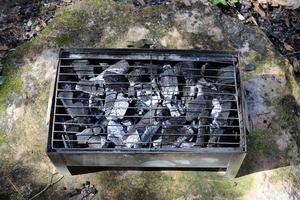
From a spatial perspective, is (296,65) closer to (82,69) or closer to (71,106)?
(82,69)

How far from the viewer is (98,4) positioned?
4.80 metres

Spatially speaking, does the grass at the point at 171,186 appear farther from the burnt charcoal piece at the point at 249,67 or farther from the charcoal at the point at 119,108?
the burnt charcoal piece at the point at 249,67

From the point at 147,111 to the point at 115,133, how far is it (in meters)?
0.33

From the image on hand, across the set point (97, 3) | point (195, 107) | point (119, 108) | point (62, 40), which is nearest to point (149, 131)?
point (119, 108)

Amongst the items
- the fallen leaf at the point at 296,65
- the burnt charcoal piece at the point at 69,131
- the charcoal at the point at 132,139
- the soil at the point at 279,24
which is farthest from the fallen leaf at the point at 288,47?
the burnt charcoal piece at the point at 69,131

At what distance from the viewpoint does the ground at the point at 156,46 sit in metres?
3.84

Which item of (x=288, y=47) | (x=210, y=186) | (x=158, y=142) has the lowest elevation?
(x=210, y=186)

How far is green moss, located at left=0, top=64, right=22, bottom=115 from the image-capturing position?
4.30m

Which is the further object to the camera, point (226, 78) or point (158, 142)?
point (226, 78)

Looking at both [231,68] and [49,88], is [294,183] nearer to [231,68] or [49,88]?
[231,68]

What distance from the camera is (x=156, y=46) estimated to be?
4.52 metres

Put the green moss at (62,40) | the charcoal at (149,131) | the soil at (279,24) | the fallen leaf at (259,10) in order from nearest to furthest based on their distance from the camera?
the charcoal at (149,131)
the green moss at (62,40)
the soil at (279,24)
the fallen leaf at (259,10)

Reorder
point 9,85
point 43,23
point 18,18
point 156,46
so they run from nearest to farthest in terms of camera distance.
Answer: point 9,85 → point 156,46 → point 43,23 → point 18,18

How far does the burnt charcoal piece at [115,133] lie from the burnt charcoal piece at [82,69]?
1.64ft
